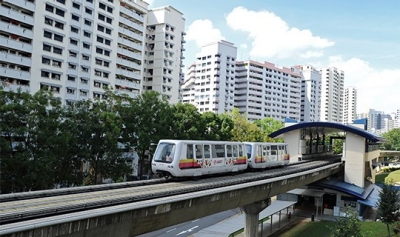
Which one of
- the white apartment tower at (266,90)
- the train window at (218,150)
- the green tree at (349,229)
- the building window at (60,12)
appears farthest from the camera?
Result: the white apartment tower at (266,90)

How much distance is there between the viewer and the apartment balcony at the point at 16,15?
156ft

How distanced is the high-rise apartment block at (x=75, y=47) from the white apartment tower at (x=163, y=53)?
13.1 inches

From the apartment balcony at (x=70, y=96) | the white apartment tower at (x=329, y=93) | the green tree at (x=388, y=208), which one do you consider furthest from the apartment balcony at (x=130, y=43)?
the white apartment tower at (x=329, y=93)

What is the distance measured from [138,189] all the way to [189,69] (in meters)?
112

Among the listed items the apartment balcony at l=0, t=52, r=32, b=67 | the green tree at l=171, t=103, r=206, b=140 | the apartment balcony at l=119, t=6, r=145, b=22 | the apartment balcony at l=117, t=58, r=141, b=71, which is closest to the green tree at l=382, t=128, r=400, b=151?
the apartment balcony at l=117, t=58, r=141, b=71

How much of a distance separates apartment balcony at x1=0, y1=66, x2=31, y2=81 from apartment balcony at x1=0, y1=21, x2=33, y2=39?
5147 mm

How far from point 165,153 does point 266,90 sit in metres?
110

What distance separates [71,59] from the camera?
57875 millimetres

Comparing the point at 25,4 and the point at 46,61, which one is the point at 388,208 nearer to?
the point at 46,61

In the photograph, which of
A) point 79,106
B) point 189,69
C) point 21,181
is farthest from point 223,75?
point 21,181

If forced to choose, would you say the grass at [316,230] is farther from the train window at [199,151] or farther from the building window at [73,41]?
the building window at [73,41]

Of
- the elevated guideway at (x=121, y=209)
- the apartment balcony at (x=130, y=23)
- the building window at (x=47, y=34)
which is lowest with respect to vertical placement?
the elevated guideway at (x=121, y=209)

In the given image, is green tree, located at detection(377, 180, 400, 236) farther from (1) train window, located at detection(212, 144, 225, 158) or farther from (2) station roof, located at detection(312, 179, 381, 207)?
(1) train window, located at detection(212, 144, 225, 158)

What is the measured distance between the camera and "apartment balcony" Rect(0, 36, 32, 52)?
4719 cm
